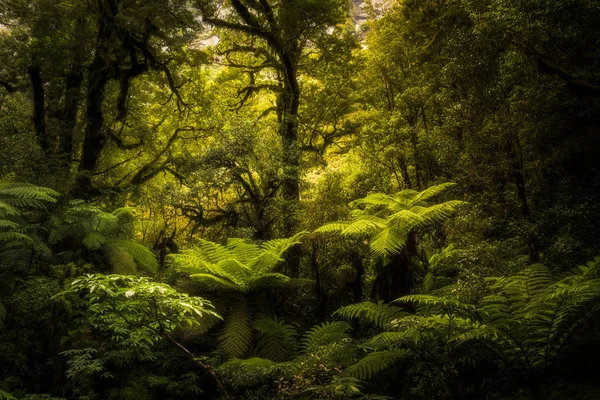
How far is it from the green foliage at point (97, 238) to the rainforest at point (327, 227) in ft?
0.13

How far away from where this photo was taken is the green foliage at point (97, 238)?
5926 mm

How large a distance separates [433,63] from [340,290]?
608cm

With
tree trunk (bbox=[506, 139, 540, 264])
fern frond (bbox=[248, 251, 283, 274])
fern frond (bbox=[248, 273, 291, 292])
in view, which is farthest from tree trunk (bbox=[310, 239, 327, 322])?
tree trunk (bbox=[506, 139, 540, 264])

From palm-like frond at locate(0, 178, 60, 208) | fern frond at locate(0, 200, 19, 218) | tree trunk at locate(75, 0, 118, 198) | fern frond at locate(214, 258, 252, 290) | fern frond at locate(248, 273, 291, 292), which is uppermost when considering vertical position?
tree trunk at locate(75, 0, 118, 198)

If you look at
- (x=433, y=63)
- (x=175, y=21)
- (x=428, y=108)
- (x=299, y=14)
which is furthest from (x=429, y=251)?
(x=175, y=21)

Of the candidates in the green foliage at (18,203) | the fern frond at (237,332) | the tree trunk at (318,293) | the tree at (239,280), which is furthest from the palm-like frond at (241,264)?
the green foliage at (18,203)

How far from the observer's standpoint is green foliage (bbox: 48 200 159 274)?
5926mm

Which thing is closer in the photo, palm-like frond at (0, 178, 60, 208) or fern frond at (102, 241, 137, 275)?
palm-like frond at (0, 178, 60, 208)

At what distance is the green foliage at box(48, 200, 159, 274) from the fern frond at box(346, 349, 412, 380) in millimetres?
4228

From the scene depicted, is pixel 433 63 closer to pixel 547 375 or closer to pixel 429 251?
pixel 429 251

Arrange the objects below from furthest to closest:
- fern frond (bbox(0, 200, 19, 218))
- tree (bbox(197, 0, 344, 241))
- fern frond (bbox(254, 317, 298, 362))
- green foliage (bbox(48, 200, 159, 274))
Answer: tree (bbox(197, 0, 344, 241)) → green foliage (bbox(48, 200, 159, 274)) → fern frond (bbox(254, 317, 298, 362)) → fern frond (bbox(0, 200, 19, 218))

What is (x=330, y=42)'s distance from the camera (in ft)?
33.3

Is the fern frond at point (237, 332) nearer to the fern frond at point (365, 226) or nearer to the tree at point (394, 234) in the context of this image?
the tree at point (394, 234)

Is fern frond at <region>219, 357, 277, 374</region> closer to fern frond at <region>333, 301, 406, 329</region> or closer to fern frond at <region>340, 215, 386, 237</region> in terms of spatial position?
fern frond at <region>333, 301, 406, 329</region>
